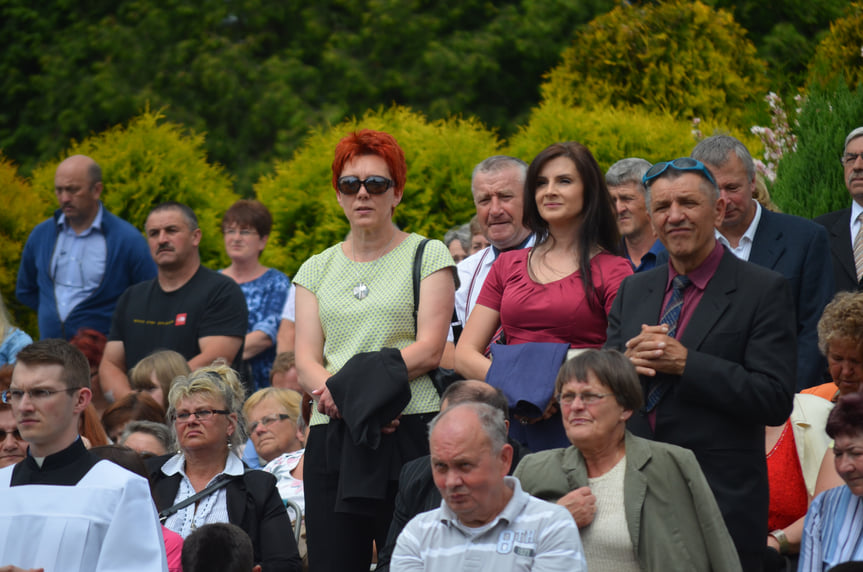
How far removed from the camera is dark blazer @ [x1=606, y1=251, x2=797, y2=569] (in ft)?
15.0

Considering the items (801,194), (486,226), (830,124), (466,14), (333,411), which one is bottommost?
(333,411)

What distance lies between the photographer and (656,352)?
4609 millimetres

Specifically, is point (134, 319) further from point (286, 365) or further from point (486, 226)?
point (486, 226)

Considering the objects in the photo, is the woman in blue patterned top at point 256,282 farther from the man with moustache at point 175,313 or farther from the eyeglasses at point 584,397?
the eyeglasses at point 584,397

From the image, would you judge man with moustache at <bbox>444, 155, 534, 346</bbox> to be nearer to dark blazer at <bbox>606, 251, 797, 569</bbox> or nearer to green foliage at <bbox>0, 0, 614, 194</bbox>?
dark blazer at <bbox>606, 251, 797, 569</bbox>

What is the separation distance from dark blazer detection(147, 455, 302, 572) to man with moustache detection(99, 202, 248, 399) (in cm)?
231

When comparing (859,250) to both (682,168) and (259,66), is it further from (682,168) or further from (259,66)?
(259,66)

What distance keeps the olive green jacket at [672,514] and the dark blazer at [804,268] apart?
1812 mm

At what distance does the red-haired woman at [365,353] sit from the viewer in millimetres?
5176

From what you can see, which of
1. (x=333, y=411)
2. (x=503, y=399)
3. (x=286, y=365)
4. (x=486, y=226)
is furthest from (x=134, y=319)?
(x=503, y=399)

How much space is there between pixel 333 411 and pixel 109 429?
2761 mm

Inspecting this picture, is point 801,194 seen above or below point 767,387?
above

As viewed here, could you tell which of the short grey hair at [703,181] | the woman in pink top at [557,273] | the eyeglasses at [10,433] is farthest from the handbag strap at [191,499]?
the short grey hair at [703,181]

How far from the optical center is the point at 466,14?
67.1 ft
